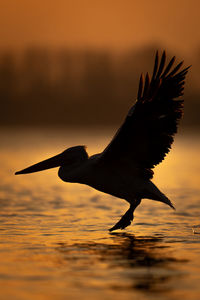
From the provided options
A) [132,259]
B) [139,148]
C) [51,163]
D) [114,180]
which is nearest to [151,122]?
[139,148]

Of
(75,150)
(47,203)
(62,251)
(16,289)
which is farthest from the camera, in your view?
(47,203)

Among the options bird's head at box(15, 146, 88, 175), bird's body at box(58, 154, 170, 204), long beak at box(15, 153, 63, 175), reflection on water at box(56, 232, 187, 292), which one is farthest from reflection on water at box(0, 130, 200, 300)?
bird's head at box(15, 146, 88, 175)

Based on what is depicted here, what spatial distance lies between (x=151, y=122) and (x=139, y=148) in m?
0.51

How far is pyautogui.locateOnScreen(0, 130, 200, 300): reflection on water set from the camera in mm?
7152

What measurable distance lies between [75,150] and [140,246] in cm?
236

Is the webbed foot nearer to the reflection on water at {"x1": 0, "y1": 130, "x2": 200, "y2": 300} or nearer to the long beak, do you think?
the reflection on water at {"x1": 0, "y1": 130, "x2": 200, "y2": 300}

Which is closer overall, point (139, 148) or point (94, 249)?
point (94, 249)

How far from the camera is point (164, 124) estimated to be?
35.4 ft

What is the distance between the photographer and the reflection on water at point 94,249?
7.15 meters

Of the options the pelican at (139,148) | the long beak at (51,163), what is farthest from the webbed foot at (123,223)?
the long beak at (51,163)

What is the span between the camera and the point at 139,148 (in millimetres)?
10945

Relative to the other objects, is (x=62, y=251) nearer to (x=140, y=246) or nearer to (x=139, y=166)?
(x=140, y=246)

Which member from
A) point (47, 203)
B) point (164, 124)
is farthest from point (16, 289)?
point (47, 203)

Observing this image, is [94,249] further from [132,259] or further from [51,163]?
[51,163]
